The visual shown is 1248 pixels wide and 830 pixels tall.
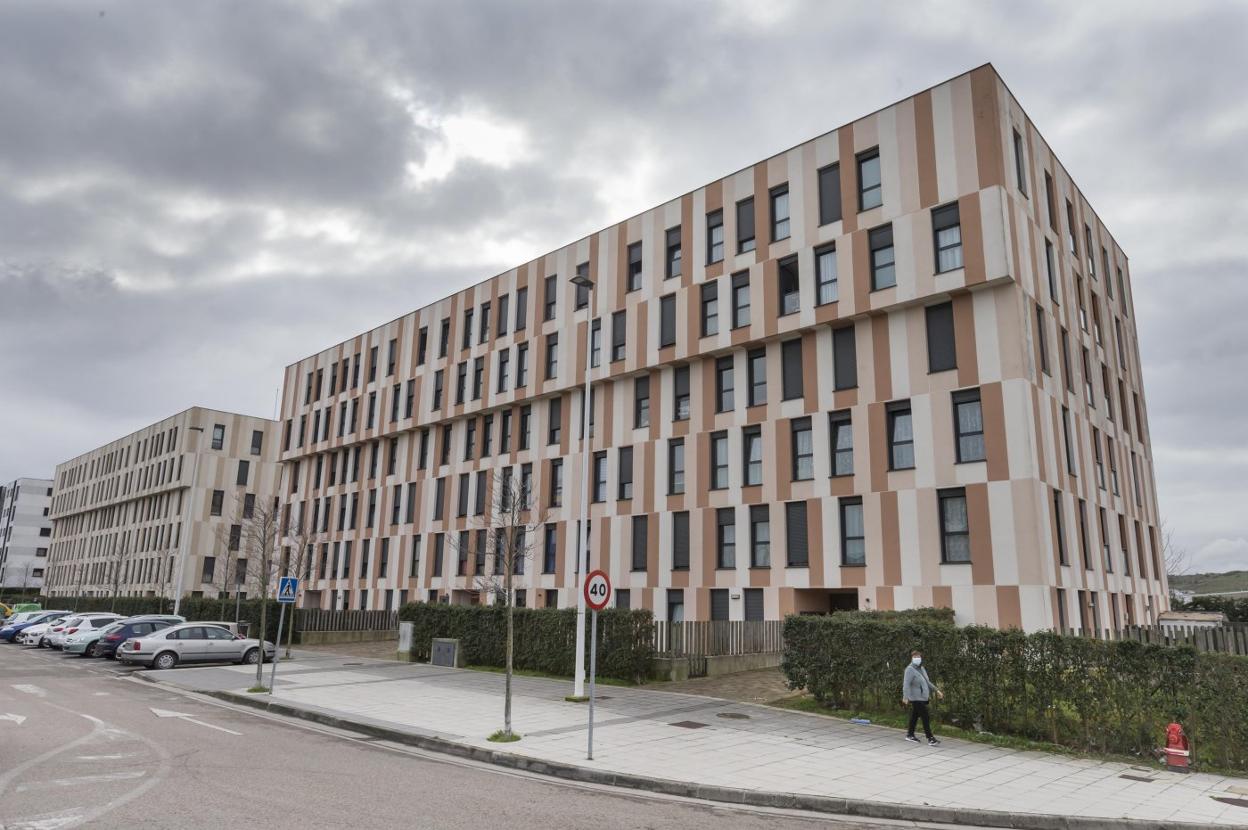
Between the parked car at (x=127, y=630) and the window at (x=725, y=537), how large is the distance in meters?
19.8

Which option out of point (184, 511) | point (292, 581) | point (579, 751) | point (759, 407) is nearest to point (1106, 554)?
point (759, 407)

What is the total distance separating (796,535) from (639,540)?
7.14 m

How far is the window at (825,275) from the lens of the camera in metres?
28.0

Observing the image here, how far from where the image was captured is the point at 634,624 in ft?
68.9

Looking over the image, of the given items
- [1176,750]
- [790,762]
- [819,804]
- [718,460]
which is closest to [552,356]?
[718,460]

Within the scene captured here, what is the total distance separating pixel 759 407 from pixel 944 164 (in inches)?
391

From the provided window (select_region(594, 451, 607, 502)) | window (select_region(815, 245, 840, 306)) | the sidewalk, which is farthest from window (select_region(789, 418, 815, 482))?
the sidewalk

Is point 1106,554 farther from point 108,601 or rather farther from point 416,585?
point 108,601

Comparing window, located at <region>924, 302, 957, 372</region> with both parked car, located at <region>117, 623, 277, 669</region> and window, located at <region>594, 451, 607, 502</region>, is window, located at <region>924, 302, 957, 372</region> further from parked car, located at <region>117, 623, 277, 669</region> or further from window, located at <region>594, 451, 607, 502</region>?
parked car, located at <region>117, 623, 277, 669</region>

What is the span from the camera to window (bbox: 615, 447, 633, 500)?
109 feet

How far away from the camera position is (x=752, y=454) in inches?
1161

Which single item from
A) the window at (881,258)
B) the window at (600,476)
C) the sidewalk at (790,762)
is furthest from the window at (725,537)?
the sidewalk at (790,762)

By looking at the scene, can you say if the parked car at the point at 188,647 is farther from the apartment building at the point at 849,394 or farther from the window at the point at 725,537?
the window at the point at 725,537

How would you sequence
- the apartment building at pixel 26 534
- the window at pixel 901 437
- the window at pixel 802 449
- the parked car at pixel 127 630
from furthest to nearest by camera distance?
the apartment building at pixel 26 534
the parked car at pixel 127 630
the window at pixel 802 449
the window at pixel 901 437
